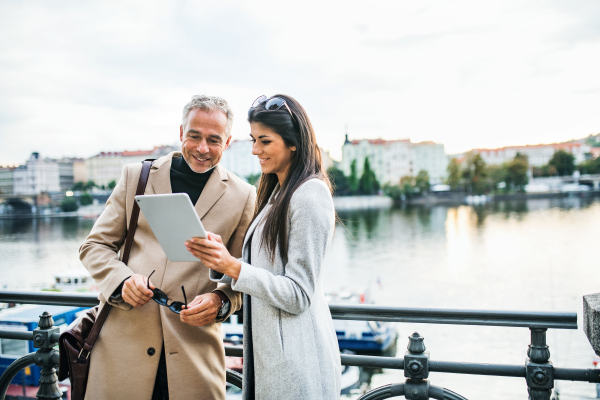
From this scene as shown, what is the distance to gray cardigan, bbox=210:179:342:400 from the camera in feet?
3.86

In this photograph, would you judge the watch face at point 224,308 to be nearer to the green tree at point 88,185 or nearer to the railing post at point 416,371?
the railing post at point 416,371

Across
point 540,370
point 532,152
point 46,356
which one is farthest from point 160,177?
point 532,152

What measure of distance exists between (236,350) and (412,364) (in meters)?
0.64

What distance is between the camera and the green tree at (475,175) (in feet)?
233

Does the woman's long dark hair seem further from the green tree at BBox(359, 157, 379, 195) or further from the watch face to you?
the green tree at BBox(359, 157, 379, 195)

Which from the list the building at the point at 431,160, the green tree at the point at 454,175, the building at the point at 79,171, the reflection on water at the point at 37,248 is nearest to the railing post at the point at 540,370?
the reflection on water at the point at 37,248

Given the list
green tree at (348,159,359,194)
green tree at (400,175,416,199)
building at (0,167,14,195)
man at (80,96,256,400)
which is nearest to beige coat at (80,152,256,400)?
man at (80,96,256,400)

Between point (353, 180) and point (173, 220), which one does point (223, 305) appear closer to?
point (173, 220)

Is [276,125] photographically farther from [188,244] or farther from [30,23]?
[30,23]

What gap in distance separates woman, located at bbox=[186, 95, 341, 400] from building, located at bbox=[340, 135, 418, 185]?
81105mm

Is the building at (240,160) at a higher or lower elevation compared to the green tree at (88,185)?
higher

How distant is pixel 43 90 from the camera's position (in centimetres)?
5753

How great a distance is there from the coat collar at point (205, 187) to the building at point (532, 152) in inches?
3331

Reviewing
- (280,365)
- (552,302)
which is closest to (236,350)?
(280,365)
